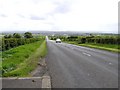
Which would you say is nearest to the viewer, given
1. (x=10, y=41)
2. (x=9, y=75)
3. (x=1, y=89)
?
(x=1, y=89)

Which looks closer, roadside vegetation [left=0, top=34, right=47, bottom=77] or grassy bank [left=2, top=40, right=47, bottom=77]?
grassy bank [left=2, top=40, right=47, bottom=77]

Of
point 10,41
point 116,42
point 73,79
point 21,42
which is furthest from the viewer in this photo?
point 21,42

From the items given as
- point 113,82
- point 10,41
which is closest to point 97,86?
point 113,82

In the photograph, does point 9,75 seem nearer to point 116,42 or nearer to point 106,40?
point 116,42

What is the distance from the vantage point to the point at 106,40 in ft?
166

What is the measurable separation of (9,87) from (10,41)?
4167cm

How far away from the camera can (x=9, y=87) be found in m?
8.77

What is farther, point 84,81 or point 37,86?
point 84,81

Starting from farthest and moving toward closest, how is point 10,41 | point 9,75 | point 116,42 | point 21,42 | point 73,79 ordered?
1. point 21,42
2. point 10,41
3. point 116,42
4. point 9,75
5. point 73,79

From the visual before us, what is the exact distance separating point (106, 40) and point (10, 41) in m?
19.0

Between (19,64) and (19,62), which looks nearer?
(19,64)

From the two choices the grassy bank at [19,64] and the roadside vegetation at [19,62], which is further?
the roadside vegetation at [19,62]

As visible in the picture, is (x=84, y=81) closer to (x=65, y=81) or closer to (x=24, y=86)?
(x=65, y=81)

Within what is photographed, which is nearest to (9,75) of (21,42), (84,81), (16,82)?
(16,82)
